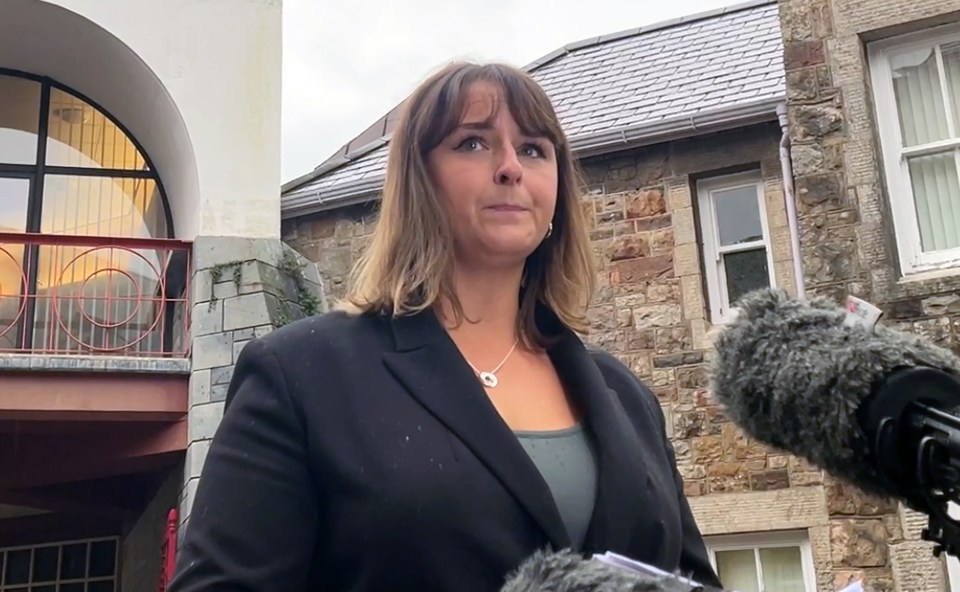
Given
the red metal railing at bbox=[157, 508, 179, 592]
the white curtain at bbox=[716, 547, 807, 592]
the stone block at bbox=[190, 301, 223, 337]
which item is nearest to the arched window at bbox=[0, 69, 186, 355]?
the stone block at bbox=[190, 301, 223, 337]

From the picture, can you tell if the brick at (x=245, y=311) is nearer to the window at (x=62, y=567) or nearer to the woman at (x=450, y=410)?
the window at (x=62, y=567)

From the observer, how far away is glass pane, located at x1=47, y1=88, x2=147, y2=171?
9.27 m

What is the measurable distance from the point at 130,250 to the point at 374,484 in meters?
7.42

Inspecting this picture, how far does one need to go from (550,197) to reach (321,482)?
577 mm

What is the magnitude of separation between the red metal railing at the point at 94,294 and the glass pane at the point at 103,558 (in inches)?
98.2

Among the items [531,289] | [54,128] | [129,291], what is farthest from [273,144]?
[531,289]

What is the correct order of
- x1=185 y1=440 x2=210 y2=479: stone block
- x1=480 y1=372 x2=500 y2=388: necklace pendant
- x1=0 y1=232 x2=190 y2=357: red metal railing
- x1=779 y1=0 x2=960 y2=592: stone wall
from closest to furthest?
x1=480 y1=372 x2=500 y2=388: necklace pendant → x1=779 y1=0 x2=960 y2=592: stone wall → x1=185 y1=440 x2=210 y2=479: stone block → x1=0 y1=232 x2=190 y2=357: red metal railing

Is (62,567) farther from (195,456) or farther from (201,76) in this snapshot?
(201,76)

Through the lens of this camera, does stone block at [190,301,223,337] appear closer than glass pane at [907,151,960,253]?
No

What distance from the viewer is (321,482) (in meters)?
1.33

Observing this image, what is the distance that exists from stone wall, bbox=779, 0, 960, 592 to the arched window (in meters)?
4.72

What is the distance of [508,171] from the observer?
1.56 m

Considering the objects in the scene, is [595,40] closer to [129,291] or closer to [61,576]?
[129,291]

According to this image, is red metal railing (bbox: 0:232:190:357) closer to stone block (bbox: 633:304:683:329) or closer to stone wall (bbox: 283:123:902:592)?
stone wall (bbox: 283:123:902:592)
